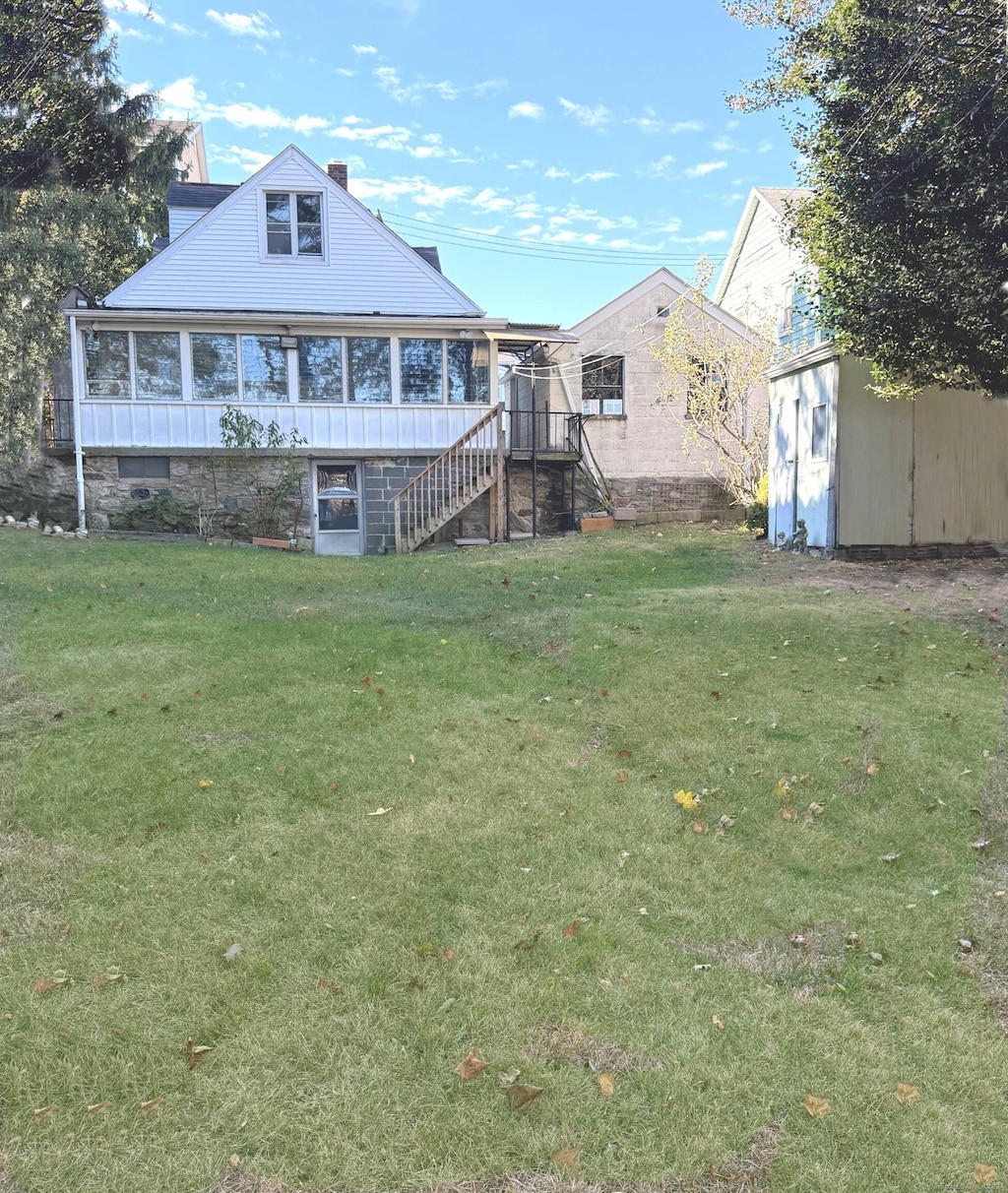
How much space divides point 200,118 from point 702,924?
30.7 m

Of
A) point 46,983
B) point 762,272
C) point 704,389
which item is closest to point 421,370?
point 704,389

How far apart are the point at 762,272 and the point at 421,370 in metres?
10.0

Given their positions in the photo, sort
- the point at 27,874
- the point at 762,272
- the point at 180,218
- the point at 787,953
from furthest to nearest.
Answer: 1. the point at 762,272
2. the point at 180,218
3. the point at 27,874
4. the point at 787,953

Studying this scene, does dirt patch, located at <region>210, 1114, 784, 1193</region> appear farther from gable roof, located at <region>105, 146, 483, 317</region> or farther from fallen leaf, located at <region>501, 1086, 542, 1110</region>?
gable roof, located at <region>105, 146, 483, 317</region>

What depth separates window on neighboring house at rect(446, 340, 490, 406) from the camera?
17.4m

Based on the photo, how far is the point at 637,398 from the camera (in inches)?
803

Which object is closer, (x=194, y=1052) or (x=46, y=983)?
(x=194, y=1052)

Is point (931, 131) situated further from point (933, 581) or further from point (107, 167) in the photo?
point (107, 167)

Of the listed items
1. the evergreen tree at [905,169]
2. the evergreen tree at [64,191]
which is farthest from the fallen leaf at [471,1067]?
the evergreen tree at [64,191]

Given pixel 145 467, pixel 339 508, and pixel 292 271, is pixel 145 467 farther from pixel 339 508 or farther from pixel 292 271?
pixel 292 271

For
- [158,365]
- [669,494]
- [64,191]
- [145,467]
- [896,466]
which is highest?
[64,191]

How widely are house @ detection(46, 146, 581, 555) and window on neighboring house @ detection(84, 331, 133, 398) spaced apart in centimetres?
3

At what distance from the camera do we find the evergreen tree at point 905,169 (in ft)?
25.0

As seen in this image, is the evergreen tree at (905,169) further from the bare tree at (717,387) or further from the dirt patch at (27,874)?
the dirt patch at (27,874)
